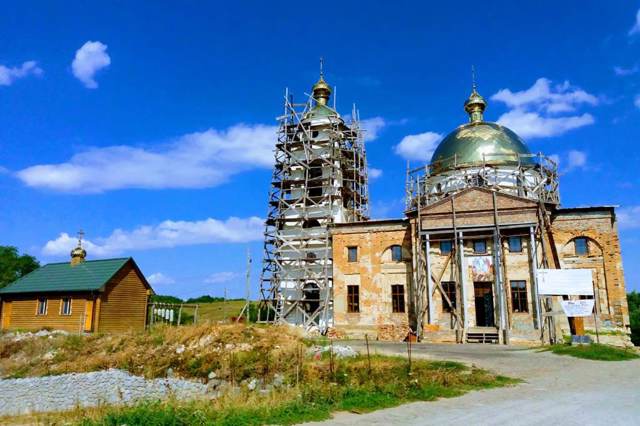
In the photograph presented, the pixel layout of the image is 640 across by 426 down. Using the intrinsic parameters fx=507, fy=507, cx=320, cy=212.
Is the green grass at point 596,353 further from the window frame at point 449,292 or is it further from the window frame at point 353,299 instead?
the window frame at point 353,299

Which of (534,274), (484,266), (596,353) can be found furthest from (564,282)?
(596,353)

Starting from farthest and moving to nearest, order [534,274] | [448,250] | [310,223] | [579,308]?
[310,223] → [448,250] → [534,274] → [579,308]

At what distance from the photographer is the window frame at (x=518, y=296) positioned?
2745 centimetres

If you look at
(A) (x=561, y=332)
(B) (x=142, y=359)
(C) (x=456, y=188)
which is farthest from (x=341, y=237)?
(B) (x=142, y=359)

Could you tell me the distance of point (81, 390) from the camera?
1767 centimetres

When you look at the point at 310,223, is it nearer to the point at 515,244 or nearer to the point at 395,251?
the point at 395,251

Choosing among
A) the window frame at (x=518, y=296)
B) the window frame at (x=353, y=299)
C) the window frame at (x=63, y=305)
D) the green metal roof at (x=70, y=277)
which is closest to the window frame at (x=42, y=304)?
the green metal roof at (x=70, y=277)

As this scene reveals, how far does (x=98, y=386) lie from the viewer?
17.6 metres

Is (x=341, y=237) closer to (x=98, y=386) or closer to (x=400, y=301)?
(x=400, y=301)

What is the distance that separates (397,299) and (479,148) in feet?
39.1

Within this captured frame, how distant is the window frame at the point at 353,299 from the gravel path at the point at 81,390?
16.3 m

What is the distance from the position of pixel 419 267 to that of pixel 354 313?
5.15 m

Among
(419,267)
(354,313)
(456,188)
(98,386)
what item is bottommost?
(98,386)

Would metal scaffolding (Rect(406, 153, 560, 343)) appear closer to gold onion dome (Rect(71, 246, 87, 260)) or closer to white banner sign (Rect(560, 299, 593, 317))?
white banner sign (Rect(560, 299, 593, 317))
